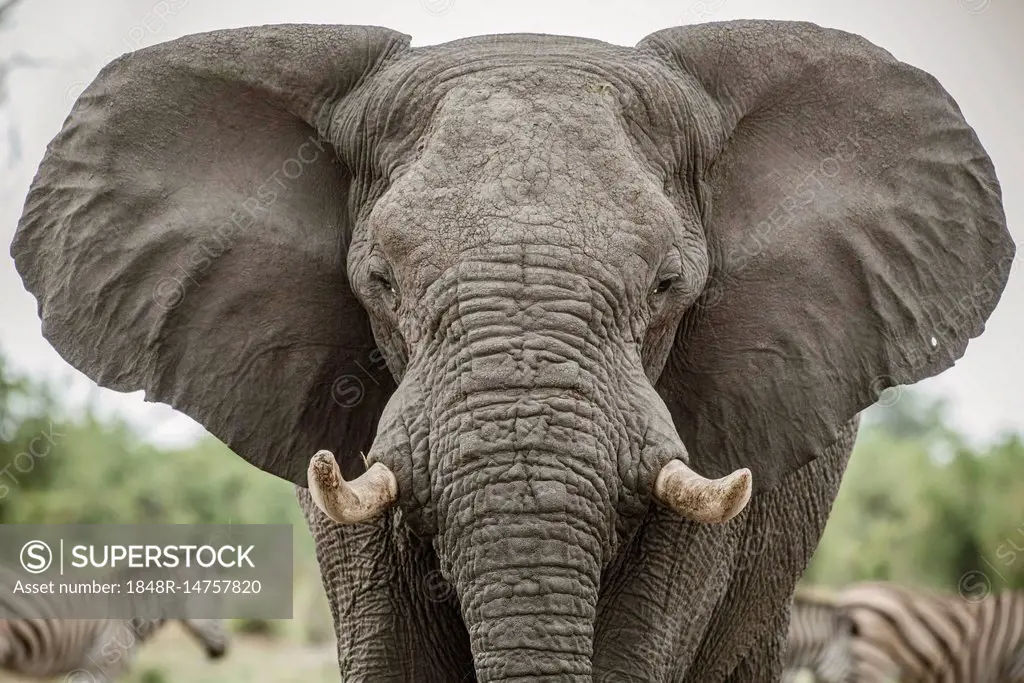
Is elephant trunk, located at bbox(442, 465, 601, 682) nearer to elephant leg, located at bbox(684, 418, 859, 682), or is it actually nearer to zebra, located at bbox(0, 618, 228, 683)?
elephant leg, located at bbox(684, 418, 859, 682)

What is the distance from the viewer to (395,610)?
516 cm

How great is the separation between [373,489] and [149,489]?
2062cm

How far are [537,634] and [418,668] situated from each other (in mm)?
1060

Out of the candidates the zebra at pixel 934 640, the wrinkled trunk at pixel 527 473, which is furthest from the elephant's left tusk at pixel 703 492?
the zebra at pixel 934 640

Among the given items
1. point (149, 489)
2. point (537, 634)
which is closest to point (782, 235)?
point (537, 634)

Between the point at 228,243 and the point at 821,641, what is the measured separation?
807cm

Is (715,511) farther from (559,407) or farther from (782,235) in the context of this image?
(782,235)

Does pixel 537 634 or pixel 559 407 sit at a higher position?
pixel 559 407

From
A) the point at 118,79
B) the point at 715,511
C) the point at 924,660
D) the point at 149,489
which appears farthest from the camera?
the point at 149,489

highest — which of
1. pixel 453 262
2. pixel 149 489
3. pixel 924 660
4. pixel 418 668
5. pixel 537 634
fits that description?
pixel 453 262

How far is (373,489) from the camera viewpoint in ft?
13.8

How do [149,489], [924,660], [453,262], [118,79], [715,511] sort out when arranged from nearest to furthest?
1. [715,511]
2. [453,262]
3. [118,79]
4. [924,660]
5. [149,489]

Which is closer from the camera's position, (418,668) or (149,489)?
(418,668)

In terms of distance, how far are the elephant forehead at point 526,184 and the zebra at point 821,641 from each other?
7930 millimetres
